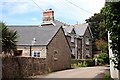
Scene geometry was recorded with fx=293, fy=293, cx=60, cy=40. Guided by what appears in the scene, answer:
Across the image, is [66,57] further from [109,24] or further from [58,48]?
[109,24]

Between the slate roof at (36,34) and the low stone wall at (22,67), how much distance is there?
4.99 metres

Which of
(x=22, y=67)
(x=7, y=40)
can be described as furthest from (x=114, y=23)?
(x=22, y=67)

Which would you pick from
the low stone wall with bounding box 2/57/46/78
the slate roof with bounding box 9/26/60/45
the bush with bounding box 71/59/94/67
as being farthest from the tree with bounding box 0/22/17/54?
the bush with bounding box 71/59/94/67

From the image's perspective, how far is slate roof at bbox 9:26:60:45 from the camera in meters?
35.3

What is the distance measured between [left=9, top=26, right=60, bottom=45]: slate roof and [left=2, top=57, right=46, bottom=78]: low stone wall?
499 cm

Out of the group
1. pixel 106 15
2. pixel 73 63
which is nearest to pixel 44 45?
pixel 73 63

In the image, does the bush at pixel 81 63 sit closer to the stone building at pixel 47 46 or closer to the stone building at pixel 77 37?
the stone building at pixel 77 37

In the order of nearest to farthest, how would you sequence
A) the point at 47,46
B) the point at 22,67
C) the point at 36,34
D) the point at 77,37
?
1. the point at 22,67
2. the point at 47,46
3. the point at 36,34
4. the point at 77,37

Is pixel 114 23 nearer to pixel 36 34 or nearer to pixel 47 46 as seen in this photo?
pixel 47 46

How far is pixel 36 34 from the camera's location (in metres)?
37.9

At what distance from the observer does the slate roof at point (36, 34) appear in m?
35.3

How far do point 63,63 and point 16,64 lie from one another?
15.8 m

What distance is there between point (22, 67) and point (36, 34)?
47.8 feet

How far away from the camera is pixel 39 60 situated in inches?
1150
